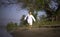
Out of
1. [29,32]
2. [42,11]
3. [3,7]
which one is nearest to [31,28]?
[29,32]

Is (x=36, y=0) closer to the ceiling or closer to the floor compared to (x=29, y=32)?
closer to the ceiling

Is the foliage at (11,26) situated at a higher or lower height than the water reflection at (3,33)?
higher

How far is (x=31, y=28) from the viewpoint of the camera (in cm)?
217

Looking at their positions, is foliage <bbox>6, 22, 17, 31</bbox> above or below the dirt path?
above

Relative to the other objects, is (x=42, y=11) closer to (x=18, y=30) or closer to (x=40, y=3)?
(x=40, y=3)

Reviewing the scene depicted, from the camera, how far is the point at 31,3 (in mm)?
2193

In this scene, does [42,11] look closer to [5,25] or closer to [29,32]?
[29,32]

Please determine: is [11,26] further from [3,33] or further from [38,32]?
[38,32]

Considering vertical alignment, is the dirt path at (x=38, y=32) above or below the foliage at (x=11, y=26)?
below

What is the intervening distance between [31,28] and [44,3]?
1.04 ft

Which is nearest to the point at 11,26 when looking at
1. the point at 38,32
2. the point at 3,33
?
the point at 3,33

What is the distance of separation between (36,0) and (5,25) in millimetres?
447

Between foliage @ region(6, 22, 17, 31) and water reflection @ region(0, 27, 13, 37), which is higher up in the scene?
foliage @ region(6, 22, 17, 31)

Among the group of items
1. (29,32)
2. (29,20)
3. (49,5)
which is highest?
(49,5)
